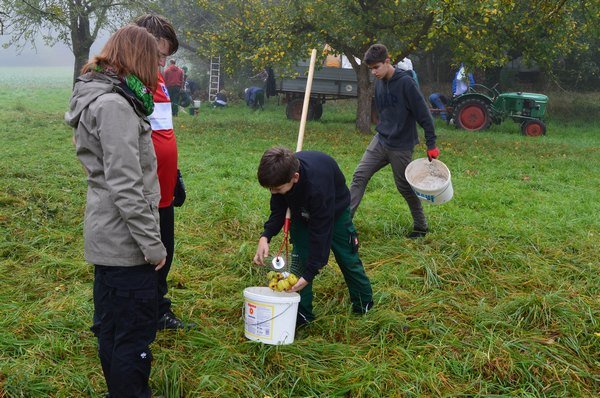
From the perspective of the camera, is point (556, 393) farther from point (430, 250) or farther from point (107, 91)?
point (107, 91)

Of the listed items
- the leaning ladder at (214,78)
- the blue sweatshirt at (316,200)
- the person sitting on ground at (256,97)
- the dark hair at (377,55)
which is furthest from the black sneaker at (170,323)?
the leaning ladder at (214,78)

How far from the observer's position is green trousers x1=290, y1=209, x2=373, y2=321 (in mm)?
3497

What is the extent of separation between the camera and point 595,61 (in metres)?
20.3

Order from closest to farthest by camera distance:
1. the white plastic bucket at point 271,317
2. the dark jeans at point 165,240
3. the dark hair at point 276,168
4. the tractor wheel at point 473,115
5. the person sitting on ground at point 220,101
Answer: the dark hair at point 276,168, the white plastic bucket at point 271,317, the dark jeans at point 165,240, the tractor wheel at point 473,115, the person sitting on ground at point 220,101

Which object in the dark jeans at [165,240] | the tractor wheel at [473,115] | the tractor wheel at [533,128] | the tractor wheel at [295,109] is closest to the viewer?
the dark jeans at [165,240]

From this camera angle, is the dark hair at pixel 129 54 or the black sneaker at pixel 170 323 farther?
the black sneaker at pixel 170 323

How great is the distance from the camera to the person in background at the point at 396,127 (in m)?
5.13

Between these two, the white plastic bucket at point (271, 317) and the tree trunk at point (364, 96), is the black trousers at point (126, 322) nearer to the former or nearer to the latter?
the white plastic bucket at point (271, 317)

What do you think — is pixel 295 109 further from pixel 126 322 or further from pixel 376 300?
pixel 126 322

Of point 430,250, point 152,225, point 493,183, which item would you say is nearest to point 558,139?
point 493,183

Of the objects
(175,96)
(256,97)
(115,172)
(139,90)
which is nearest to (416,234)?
(139,90)

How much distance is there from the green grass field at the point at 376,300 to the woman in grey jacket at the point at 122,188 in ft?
1.87

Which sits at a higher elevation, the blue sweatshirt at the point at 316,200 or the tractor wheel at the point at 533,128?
the blue sweatshirt at the point at 316,200

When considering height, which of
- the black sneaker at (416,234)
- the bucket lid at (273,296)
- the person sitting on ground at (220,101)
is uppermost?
the bucket lid at (273,296)
